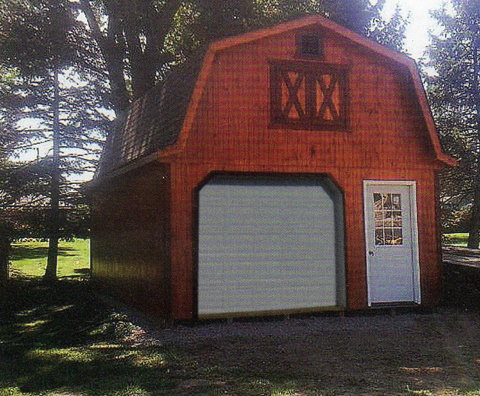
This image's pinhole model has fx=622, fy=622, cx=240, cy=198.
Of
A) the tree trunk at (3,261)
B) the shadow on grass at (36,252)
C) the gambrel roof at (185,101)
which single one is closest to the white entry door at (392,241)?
the gambrel roof at (185,101)

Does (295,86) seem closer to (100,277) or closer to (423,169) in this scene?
(423,169)

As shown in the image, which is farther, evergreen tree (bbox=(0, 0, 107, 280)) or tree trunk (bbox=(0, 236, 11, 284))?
evergreen tree (bbox=(0, 0, 107, 280))

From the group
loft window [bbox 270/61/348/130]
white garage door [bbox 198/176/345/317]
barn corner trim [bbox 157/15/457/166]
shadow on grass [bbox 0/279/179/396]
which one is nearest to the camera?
shadow on grass [bbox 0/279/179/396]

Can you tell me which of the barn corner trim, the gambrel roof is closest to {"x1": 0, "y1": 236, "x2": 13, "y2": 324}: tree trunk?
the gambrel roof

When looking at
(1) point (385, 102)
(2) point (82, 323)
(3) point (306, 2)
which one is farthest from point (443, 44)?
(2) point (82, 323)

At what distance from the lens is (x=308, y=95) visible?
11.2m

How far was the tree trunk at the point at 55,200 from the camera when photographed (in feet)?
63.5

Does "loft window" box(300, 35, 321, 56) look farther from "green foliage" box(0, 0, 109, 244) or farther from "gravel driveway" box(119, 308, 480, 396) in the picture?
"green foliage" box(0, 0, 109, 244)

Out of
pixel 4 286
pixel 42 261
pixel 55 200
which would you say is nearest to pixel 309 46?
pixel 4 286

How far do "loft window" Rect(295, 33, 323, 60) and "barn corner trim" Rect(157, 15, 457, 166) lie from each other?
0.66ft

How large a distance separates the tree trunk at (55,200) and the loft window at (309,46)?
36.6ft

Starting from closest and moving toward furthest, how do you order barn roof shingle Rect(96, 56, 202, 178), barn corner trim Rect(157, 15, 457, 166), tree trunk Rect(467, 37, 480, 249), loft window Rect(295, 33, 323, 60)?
barn corner trim Rect(157, 15, 457, 166)
barn roof shingle Rect(96, 56, 202, 178)
loft window Rect(295, 33, 323, 60)
tree trunk Rect(467, 37, 480, 249)

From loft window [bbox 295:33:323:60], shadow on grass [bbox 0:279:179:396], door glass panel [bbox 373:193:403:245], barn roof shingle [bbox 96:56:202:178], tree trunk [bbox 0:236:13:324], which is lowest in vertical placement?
shadow on grass [bbox 0:279:179:396]

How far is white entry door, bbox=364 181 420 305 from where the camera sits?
11469 mm
